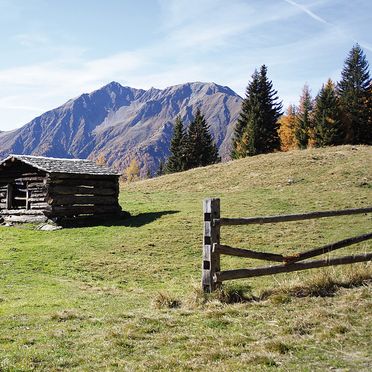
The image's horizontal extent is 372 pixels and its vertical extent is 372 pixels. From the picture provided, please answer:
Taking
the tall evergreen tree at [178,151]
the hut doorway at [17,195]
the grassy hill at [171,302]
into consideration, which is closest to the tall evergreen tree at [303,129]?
the tall evergreen tree at [178,151]

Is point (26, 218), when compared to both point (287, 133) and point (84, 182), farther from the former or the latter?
point (287, 133)

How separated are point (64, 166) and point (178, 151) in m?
38.5

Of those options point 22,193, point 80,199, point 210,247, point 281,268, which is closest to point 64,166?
point 80,199

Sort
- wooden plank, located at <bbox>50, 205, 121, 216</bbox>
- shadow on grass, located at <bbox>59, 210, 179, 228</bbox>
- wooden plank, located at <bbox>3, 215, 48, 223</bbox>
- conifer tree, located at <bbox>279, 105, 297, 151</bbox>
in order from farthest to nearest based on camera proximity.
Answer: conifer tree, located at <bbox>279, 105, 297, 151</bbox> → wooden plank, located at <bbox>3, 215, 48, 223</bbox> → wooden plank, located at <bbox>50, 205, 121, 216</bbox> → shadow on grass, located at <bbox>59, 210, 179, 228</bbox>

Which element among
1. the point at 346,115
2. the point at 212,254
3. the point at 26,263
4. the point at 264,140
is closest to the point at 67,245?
the point at 26,263

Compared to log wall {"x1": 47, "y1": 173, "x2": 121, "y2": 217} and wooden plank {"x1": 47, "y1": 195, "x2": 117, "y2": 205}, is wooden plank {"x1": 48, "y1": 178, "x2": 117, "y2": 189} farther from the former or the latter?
wooden plank {"x1": 47, "y1": 195, "x2": 117, "y2": 205}

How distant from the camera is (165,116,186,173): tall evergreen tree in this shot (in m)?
64.2

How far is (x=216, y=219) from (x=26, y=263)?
9972mm

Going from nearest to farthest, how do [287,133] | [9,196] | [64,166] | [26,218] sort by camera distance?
1. [26,218]
2. [64,166]
3. [9,196]
4. [287,133]

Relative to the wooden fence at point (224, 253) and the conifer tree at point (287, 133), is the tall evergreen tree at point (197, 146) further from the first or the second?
the wooden fence at point (224, 253)

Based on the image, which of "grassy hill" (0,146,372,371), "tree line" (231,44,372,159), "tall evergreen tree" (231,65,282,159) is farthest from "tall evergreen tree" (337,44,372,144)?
"grassy hill" (0,146,372,371)

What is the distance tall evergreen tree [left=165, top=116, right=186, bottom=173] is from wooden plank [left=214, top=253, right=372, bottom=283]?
178 feet

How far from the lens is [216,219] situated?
9.36 m

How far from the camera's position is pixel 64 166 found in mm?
26922
